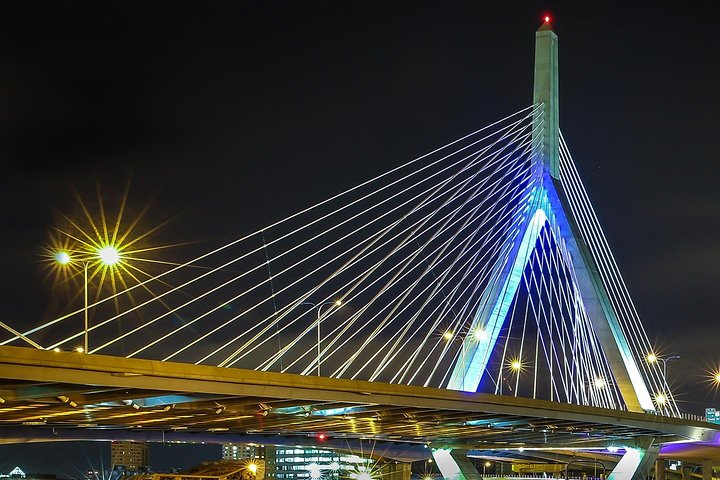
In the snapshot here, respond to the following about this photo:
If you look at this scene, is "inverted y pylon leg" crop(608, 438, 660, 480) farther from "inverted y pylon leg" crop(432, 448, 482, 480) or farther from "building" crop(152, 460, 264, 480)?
"building" crop(152, 460, 264, 480)

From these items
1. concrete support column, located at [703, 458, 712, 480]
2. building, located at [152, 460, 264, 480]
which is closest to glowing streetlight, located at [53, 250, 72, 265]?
building, located at [152, 460, 264, 480]

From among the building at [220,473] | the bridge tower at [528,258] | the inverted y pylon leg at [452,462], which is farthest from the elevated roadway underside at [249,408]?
the bridge tower at [528,258]

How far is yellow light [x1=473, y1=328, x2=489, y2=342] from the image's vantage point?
40969mm

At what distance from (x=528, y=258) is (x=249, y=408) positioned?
49.1 ft

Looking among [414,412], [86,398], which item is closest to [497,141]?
[414,412]

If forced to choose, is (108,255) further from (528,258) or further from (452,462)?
(452,462)

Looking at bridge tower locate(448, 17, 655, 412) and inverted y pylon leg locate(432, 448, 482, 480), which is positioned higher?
bridge tower locate(448, 17, 655, 412)

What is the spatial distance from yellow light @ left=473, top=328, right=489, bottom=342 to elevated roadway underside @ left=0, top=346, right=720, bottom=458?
2.77 meters

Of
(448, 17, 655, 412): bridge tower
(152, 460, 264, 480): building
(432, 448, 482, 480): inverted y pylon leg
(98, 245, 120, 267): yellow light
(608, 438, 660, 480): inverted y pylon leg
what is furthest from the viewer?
(432, 448, 482, 480): inverted y pylon leg

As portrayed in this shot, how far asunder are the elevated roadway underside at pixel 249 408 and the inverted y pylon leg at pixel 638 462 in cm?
77

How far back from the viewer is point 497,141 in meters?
45.3

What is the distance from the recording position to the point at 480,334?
1623 inches

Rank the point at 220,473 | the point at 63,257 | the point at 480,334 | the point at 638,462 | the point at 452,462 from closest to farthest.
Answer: the point at 63,257
the point at 220,473
the point at 480,334
the point at 638,462
the point at 452,462

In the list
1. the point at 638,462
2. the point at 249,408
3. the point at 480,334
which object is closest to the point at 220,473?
the point at 249,408
